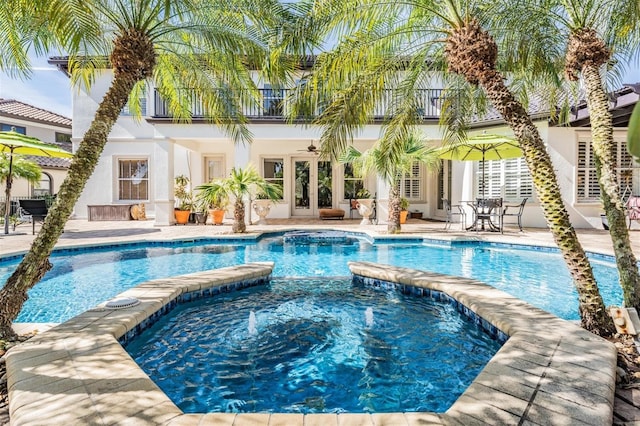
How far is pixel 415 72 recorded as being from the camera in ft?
23.0

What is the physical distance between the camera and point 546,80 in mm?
7246

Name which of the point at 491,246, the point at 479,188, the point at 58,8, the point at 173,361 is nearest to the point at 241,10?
the point at 58,8

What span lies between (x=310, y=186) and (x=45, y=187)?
61.5 feet

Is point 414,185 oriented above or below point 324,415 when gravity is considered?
above

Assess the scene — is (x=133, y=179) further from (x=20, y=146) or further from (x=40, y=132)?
(x=40, y=132)

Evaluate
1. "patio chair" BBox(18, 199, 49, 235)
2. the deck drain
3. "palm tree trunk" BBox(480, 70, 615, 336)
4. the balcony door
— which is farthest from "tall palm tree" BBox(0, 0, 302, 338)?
the balcony door

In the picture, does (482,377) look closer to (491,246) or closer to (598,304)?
(598,304)

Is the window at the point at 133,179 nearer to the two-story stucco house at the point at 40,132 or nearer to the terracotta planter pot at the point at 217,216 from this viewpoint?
the terracotta planter pot at the point at 217,216

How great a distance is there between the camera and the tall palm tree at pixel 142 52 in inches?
175

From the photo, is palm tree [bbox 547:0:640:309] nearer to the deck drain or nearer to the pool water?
the pool water

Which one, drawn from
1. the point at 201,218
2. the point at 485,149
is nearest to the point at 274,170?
the point at 201,218

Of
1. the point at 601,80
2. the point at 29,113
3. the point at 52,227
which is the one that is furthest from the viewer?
the point at 29,113

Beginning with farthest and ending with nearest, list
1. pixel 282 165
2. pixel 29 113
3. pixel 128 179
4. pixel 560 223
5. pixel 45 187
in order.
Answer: pixel 29 113 < pixel 45 187 < pixel 282 165 < pixel 128 179 < pixel 560 223

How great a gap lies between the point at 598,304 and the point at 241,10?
20.0 ft
